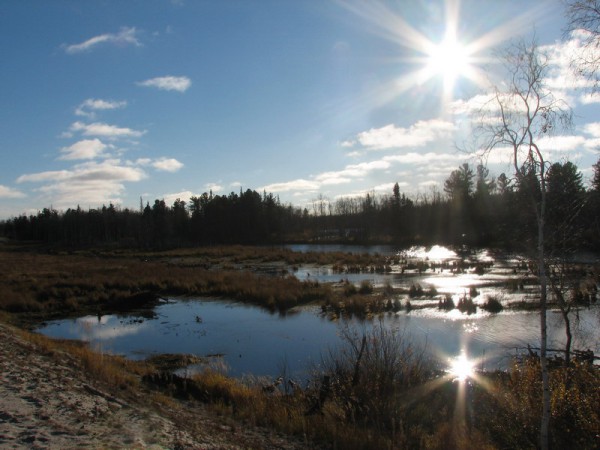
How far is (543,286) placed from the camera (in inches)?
269

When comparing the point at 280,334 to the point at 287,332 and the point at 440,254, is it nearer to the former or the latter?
the point at 287,332

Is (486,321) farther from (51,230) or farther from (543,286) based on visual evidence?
Answer: (51,230)

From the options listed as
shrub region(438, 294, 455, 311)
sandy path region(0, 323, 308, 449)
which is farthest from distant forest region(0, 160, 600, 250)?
sandy path region(0, 323, 308, 449)

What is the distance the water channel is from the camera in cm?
1577

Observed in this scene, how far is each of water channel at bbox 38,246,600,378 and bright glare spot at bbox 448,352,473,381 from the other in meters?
0.31

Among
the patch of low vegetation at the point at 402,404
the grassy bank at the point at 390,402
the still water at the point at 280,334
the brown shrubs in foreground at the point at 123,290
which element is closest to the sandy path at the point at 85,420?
the grassy bank at the point at 390,402

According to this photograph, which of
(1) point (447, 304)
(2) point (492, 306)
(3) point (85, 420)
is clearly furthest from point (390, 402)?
(1) point (447, 304)

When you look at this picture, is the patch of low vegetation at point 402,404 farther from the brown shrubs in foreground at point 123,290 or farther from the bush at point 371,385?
the brown shrubs in foreground at point 123,290

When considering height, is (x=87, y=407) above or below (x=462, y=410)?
above

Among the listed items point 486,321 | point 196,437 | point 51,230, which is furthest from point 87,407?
A: point 51,230

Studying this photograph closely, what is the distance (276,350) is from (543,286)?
1179 cm

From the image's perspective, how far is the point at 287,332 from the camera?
20.0 m

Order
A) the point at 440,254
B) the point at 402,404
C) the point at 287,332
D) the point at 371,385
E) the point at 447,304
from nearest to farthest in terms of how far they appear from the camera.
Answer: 1. the point at 371,385
2. the point at 402,404
3. the point at 287,332
4. the point at 447,304
5. the point at 440,254

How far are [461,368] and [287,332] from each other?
317 inches
